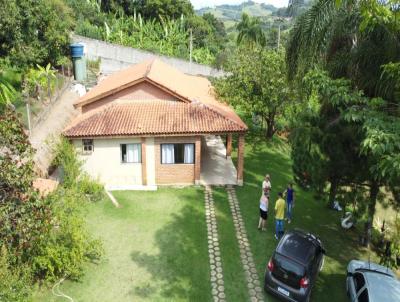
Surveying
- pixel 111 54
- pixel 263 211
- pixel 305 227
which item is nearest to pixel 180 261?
pixel 263 211

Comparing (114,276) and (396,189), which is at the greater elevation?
(396,189)

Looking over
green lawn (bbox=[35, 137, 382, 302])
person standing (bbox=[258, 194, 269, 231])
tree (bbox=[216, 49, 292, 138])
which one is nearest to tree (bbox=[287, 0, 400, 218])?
green lawn (bbox=[35, 137, 382, 302])

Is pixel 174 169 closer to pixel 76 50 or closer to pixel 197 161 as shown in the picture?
pixel 197 161

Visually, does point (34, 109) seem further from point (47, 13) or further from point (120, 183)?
point (47, 13)

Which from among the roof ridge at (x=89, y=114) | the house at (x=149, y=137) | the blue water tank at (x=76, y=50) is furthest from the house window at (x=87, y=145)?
the blue water tank at (x=76, y=50)

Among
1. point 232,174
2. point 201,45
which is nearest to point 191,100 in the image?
point 232,174

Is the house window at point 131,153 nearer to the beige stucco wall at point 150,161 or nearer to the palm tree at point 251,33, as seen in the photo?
the beige stucco wall at point 150,161
